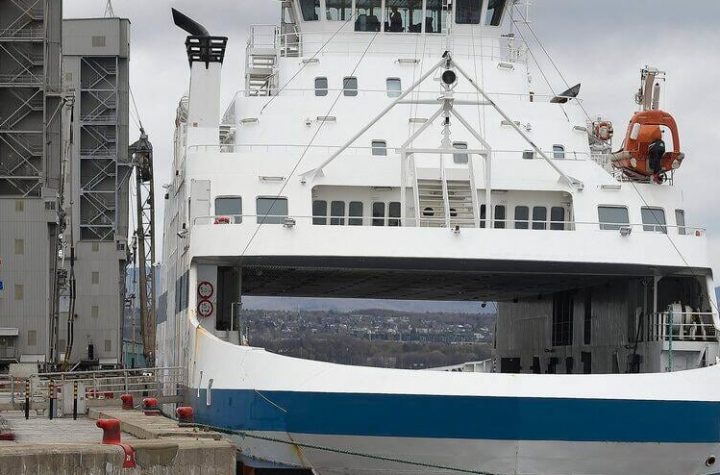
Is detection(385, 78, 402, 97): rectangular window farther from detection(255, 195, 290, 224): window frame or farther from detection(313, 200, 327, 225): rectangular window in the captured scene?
detection(255, 195, 290, 224): window frame

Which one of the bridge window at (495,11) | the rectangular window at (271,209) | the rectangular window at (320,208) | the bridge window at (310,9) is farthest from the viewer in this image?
the bridge window at (495,11)

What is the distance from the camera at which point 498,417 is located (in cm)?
1892

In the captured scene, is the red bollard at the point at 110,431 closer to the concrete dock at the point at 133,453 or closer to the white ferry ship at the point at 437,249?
the concrete dock at the point at 133,453

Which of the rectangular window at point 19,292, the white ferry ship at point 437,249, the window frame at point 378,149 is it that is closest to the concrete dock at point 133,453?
the white ferry ship at point 437,249

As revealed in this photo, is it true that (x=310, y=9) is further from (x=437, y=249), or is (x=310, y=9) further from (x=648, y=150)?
(x=437, y=249)

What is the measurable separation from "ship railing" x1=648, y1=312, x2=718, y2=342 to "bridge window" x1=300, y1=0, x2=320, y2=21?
10.2m

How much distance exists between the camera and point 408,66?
2722 centimetres

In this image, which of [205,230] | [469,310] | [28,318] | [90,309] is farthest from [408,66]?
[90,309]

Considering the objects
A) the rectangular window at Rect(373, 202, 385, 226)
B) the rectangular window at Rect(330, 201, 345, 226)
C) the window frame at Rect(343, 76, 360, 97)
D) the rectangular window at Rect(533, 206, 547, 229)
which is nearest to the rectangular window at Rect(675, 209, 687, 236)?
the rectangular window at Rect(533, 206, 547, 229)

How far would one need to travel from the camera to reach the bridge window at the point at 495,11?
29438 millimetres

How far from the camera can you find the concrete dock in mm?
15805

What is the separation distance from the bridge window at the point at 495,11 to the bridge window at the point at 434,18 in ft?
3.88

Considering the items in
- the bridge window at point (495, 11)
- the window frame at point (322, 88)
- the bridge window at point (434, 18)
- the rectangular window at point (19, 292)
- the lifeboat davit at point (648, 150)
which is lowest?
the rectangular window at point (19, 292)

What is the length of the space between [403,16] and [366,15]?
74 cm
